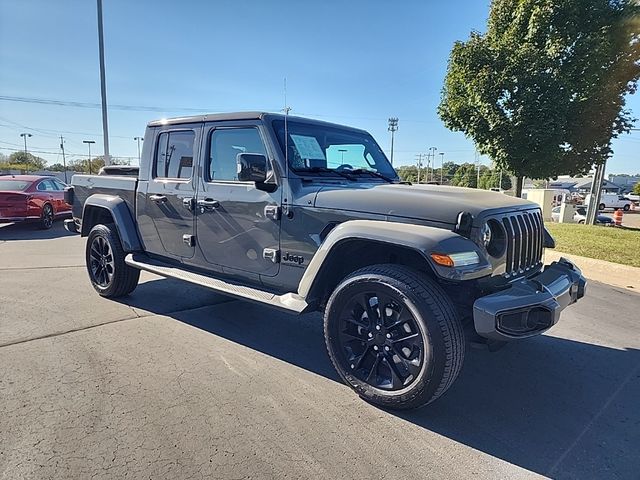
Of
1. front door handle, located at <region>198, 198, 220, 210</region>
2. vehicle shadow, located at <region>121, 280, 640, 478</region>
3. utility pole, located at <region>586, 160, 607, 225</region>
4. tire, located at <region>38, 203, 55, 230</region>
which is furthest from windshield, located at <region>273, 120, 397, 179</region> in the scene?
utility pole, located at <region>586, 160, 607, 225</region>

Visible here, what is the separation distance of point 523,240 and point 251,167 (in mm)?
2116

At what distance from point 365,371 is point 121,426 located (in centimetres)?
156

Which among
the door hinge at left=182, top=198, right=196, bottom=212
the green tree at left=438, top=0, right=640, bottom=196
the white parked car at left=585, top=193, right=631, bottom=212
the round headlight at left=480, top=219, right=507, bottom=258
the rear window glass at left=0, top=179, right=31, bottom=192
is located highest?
the green tree at left=438, top=0, right=640, bottom=196

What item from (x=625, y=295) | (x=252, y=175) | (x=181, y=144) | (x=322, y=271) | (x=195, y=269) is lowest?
(x=625, y=295)

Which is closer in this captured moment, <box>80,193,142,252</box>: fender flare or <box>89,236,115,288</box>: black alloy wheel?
<box>80,193,142,252</box>: fender flare

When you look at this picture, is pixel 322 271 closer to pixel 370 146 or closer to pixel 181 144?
pixel 370 146

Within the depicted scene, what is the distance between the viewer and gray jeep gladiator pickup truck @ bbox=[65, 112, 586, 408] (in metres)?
2.61

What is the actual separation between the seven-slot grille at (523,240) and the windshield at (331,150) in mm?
1396

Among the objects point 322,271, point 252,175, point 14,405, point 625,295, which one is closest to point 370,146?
point 252,175

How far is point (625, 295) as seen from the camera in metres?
6.06

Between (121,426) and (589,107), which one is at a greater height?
(589,107)

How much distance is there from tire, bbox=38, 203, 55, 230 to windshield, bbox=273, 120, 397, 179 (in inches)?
393

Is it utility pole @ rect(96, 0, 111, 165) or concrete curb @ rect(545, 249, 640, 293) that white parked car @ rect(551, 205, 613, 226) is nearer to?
concrete curb @ rect(545, 249, 640, 293)

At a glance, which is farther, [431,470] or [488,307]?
[488,307]
